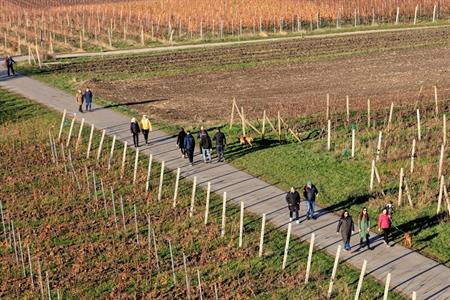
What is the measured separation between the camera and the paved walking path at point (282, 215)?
21.6m

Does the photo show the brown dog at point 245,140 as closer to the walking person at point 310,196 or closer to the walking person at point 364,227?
the walking person at point 310,196

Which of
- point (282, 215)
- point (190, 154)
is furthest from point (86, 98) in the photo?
point (282, 215)

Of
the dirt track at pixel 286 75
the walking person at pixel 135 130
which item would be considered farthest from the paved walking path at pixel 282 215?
the dirt track at pixel 286 75

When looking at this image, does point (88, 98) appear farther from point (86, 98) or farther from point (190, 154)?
point (190, 154)

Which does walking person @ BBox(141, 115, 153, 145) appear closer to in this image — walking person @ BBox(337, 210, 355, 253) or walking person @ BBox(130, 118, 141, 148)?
walking person @ BBox(130, 118, 141, 148)

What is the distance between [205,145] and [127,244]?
25.2 ft

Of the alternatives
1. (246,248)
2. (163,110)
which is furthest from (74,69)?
(246,248)

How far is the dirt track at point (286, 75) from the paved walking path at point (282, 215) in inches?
144

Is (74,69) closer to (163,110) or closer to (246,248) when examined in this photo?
(163,110)

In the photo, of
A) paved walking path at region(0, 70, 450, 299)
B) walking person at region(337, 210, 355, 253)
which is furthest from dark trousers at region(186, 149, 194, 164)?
walking person at region(337, 210, 355, 253)

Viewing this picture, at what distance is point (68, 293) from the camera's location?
2238 cm

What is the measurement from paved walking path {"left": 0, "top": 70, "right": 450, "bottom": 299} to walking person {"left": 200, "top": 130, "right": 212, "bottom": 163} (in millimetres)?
396

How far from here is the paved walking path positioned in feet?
71.0

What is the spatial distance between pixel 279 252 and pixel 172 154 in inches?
440
